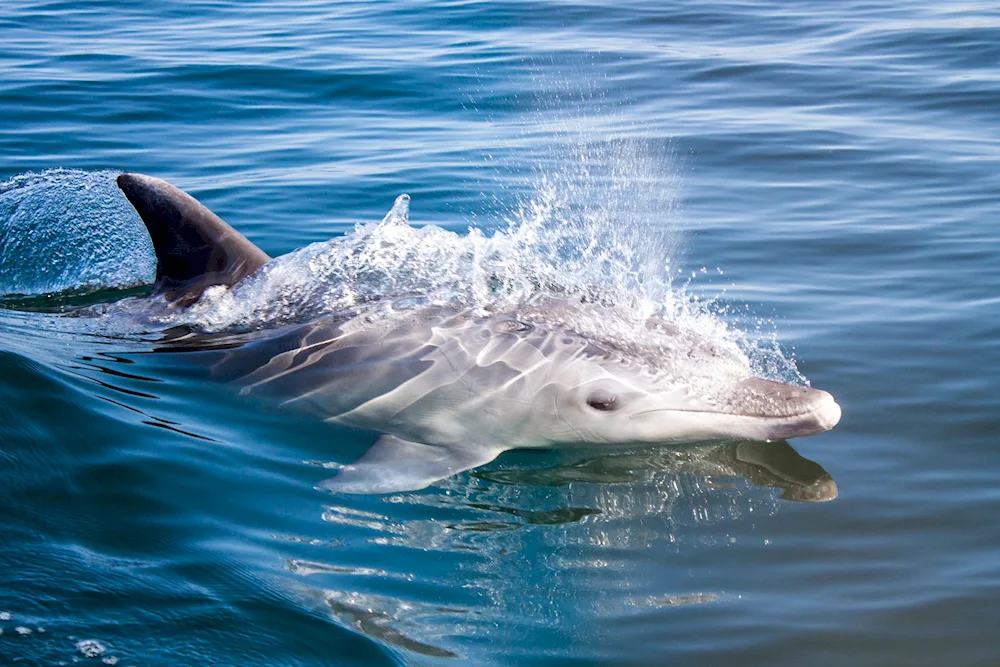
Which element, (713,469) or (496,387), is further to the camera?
(496,387)

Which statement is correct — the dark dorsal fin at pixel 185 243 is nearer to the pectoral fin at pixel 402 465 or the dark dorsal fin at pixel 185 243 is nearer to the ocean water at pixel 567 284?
the ocean water at pixel 567 284

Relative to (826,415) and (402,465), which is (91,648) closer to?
(402,465)

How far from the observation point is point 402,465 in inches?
238

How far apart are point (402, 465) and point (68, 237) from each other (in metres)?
5.54

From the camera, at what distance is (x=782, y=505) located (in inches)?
232

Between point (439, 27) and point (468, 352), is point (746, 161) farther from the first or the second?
point (439, 27)

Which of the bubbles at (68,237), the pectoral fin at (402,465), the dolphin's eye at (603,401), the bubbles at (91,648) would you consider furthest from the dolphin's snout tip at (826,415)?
the bubbles at (68,237)

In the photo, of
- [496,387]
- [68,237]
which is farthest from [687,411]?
[68,237]

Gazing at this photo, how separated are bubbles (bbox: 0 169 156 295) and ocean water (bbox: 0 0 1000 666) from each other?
51mm

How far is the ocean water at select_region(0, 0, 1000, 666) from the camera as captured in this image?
4.79 metres

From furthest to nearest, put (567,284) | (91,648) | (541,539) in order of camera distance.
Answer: (567,284) < (541,539) < (91,648)

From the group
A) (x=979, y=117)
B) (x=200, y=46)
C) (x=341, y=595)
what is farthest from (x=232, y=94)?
(x=341, y=595)

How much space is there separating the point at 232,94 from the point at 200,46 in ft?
10.5

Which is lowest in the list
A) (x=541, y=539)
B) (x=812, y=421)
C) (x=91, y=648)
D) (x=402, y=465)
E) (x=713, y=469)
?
(x=91, y=648)
